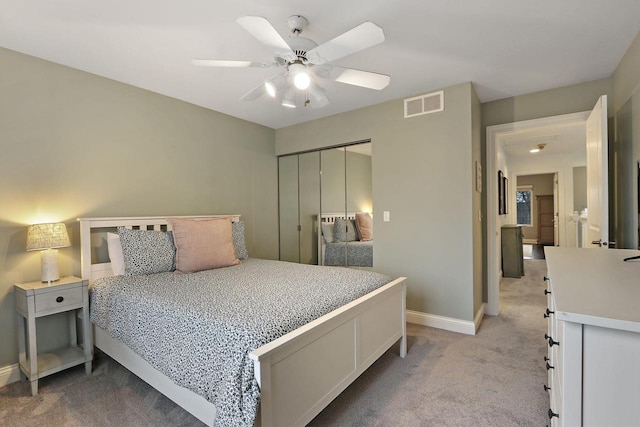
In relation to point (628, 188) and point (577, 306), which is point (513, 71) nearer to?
point (628, 188)

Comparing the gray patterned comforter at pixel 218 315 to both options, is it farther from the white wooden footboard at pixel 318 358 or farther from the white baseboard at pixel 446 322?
the white baseboard at pixel 446 322

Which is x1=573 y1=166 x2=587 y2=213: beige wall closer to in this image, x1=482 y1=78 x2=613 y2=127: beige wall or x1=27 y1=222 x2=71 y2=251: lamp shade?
x1=482 y1=78 x2=613 y2=127: beige wall

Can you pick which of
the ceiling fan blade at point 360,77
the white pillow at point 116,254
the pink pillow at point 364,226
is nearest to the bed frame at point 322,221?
the pink pillow at point 364,226

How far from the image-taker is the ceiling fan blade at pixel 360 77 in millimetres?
1901

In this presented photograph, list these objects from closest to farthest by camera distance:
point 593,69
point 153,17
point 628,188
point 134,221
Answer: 1. point 153,17
2. point 628,188
3. point 593,69
4. point 134,221

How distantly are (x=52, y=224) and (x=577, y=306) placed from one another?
2978 mm

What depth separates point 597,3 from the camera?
5.82 ft

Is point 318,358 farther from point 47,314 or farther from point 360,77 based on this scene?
point 47,314

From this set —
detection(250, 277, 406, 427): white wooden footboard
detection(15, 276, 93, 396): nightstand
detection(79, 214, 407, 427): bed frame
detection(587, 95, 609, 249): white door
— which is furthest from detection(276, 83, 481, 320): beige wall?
detection(15, 276, 93, 396): nightstand

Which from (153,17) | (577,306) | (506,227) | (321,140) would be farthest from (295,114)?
(506,227)

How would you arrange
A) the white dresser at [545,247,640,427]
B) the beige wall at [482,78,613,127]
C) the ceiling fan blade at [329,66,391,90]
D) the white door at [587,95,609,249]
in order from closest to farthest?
the white dresser at [545,247,640,427] < the ceiling fan blade at [329,66,391,90] < the white door at [587,95,609,249] < the beige wall at [482,78,613,127]

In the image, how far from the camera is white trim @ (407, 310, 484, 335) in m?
2.96

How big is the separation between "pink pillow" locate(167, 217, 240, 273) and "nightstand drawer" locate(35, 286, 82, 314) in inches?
27.2

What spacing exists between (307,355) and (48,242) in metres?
2.02
